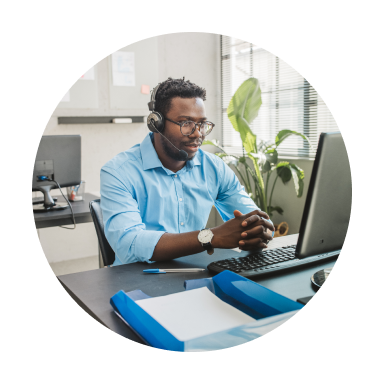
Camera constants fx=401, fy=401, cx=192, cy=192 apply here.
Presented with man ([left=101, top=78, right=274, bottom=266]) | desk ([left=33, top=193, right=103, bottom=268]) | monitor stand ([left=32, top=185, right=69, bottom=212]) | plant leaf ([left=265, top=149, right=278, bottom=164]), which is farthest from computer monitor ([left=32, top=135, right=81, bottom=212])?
plant leaf ([left=265, top=149, right=278, bottom=164])

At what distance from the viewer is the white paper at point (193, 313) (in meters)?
0.81

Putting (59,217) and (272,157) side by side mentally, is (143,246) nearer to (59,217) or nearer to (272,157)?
(59,217)

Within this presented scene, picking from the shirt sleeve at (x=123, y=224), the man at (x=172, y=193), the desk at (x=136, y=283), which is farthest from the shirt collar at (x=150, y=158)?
the desk at (x=136, y=283)

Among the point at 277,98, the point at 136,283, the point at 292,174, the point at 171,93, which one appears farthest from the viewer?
the point at 277,98

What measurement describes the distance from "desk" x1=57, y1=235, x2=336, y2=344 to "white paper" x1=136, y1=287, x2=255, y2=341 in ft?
0.26

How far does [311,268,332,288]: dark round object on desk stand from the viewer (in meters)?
1.06

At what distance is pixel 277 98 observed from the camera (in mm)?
3729

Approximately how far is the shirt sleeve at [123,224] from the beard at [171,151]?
0.88 feet

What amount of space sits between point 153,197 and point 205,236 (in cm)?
41

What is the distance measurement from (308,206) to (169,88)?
3.45 feet

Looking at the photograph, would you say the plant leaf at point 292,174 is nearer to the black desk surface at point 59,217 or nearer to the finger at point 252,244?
the black desk surface at point 59,217

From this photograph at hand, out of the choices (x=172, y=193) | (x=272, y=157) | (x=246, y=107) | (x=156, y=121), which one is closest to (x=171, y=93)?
(x=156, y=121)

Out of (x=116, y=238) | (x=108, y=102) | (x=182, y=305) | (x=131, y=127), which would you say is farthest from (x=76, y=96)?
(x=182, y=305)

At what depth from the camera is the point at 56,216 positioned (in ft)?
7.90
